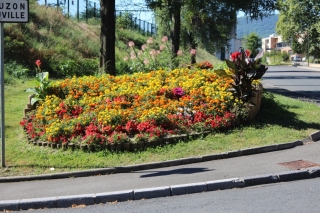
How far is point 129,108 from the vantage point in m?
10.5

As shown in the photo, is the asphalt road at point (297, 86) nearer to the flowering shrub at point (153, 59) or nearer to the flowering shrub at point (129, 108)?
the flowering shrub at point (153, 59)

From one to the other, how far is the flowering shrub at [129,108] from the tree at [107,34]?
8.24 feet

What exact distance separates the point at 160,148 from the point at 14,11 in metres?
3.77

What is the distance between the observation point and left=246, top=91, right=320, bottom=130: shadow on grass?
1071cm

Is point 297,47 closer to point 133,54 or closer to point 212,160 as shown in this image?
point 133,54

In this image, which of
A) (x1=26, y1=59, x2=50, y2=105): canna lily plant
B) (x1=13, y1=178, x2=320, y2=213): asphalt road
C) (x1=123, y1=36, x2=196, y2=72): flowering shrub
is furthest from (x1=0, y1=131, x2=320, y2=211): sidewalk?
(x1=123, y1=36, x2=196, y2=72): flowering shrub

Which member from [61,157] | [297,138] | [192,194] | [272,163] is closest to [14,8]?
[61,157]

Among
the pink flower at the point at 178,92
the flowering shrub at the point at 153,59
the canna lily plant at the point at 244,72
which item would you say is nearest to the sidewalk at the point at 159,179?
the canna lily plant at the point at 244,72

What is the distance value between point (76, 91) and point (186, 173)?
5122 millimetres

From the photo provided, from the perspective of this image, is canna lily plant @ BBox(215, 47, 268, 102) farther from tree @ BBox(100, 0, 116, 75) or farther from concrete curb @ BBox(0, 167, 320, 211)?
tree @ BBox(100, 0, 116, 75)

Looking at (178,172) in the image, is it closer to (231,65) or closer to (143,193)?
(143,193)

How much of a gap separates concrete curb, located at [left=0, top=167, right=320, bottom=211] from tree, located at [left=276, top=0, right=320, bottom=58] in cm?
7260

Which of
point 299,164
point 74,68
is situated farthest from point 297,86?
point 299,164

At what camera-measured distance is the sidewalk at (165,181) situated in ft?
21.3
